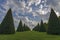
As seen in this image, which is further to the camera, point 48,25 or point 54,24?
Result: point 48,25

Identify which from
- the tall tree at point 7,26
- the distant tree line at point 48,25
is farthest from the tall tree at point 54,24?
the tall tree at point 7,26

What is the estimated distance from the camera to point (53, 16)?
36781mm

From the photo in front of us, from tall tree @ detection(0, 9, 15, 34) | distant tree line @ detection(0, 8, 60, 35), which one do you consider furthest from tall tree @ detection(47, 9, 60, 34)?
tall tree @ detection(0, 9, 15, 34)

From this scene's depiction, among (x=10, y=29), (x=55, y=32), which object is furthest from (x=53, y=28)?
(x=10, y=29)

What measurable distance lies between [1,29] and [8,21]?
2.82 metres

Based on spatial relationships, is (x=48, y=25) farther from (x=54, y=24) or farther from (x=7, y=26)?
(x=7, y=26)

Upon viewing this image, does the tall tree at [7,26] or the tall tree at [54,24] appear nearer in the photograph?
the tall tree at [54,24]

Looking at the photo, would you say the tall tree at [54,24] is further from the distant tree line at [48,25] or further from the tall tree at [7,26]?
the tall tree at [7,26]

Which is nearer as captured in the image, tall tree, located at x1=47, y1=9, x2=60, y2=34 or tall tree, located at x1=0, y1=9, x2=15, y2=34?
tall tree, located at x1=47, y1=9, x2=60, y2=34

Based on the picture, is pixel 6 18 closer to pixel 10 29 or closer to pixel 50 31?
pixel 10 29

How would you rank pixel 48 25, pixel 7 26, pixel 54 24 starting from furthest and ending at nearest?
pixel 7 26
pixel 48 25
pixel 54 24

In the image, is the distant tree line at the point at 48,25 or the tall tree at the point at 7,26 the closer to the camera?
the distant tree line at the point at 48,25

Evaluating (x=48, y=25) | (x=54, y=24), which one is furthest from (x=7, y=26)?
(x=54, y=24)

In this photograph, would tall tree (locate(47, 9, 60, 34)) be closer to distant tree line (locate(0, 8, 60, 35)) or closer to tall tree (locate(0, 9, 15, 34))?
distant tree line (locate(0, 8, 60, 35))
